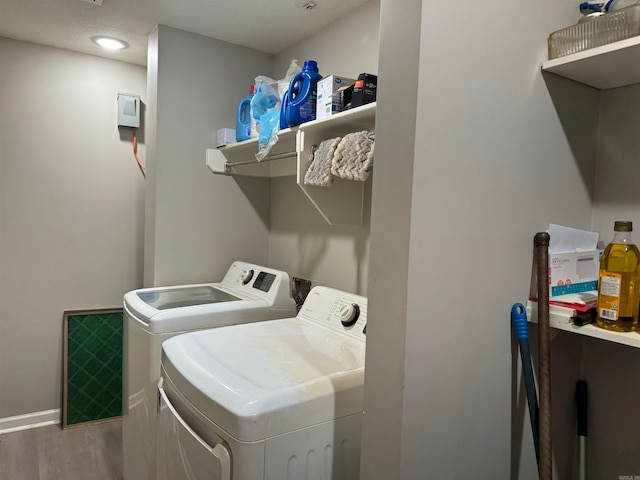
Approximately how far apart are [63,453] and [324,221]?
2.09 metres

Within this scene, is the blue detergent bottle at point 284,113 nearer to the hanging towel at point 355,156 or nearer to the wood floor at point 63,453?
the hanging towel at point 355,156

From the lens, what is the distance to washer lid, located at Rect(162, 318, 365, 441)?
3.45 ft

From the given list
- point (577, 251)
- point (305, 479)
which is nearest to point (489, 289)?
point (577, 251)

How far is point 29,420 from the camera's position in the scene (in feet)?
9.12

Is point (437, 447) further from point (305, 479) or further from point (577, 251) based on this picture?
point (577, 251)

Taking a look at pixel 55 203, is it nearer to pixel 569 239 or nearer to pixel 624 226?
pixel 569 239

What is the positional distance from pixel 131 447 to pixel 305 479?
1.25m

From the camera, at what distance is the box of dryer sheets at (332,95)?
1627 mm

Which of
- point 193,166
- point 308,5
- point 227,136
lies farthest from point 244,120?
point 308,5

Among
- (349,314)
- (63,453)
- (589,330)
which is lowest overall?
(63,453)

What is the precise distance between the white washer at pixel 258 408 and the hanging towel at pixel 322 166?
62cm

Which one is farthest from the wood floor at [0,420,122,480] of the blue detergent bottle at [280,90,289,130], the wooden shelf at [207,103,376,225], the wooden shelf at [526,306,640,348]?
the wooden shelf at [526,306,640,348]

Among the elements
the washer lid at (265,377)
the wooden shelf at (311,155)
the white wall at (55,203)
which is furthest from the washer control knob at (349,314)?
the white wall at (55,203)

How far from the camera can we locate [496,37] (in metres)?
0.96
